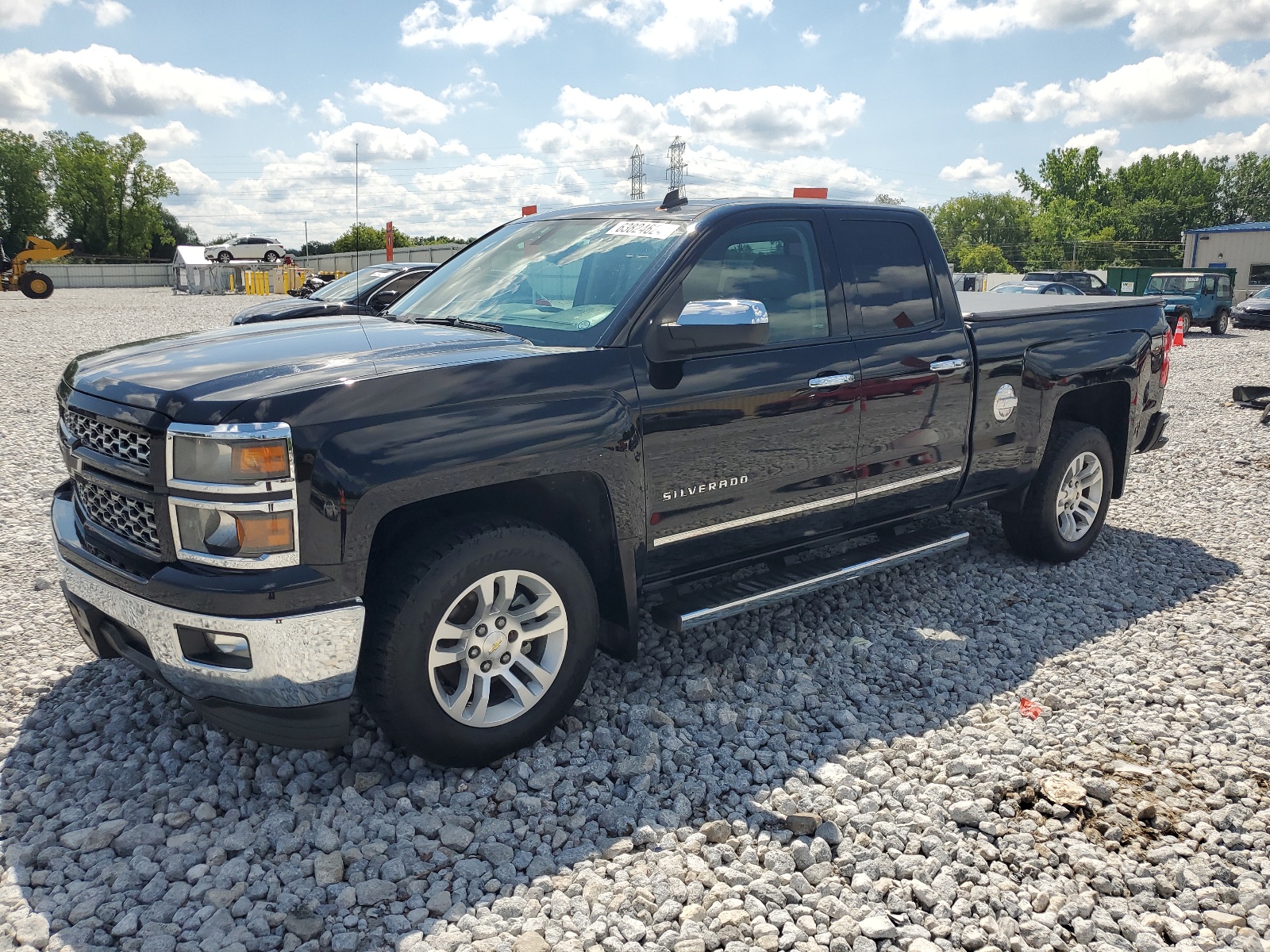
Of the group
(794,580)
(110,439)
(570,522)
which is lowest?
(794,580)

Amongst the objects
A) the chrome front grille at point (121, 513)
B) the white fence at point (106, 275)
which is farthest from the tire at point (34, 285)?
the chrome front grille at point (121, 513)

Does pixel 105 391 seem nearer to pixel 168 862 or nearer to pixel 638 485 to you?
pixel 168 862

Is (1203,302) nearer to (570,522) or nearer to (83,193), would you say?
(570,522)

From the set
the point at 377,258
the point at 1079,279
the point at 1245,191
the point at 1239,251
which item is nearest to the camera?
the point at 1079,279

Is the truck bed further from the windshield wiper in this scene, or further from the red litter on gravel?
the windshield wiper

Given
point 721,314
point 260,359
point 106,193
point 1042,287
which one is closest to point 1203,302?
point 1042,287

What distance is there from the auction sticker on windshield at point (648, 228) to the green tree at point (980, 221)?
439 ft

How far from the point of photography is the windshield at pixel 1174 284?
2677 centimetres

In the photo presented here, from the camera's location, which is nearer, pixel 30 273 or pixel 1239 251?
pixel 30 273

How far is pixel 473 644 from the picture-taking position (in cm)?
332

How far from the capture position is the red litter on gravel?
3.97m

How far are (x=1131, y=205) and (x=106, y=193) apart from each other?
9936 cm

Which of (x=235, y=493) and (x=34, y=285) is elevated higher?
(x=34, y=285)

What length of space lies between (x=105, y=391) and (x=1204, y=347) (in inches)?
977
